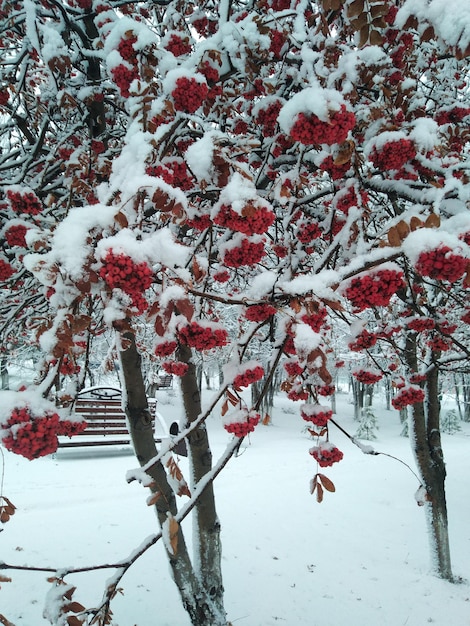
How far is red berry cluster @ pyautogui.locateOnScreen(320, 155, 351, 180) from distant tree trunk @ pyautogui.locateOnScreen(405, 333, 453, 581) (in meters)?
3.11

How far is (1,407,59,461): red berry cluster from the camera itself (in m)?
1.23

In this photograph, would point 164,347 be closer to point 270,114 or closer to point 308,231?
point 308,231

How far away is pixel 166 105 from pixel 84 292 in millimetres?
1149

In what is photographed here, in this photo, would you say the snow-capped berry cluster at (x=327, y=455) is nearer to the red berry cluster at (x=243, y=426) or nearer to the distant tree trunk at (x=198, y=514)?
the red berry cluster at (x=243, y=426)

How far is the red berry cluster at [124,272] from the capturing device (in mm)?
1057

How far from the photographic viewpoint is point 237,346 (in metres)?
1.96

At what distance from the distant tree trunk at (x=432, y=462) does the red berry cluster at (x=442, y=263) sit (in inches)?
146

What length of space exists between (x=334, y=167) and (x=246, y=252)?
0.84m

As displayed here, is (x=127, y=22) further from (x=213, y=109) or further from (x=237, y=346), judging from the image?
(x=237, y=346)

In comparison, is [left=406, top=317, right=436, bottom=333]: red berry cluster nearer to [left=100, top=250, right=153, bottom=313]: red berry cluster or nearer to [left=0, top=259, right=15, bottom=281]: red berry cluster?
[left=100, top=250, right=153, bottom=313]: red berry cluster

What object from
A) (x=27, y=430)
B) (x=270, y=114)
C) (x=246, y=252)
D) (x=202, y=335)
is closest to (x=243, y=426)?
(x=202, y=335)

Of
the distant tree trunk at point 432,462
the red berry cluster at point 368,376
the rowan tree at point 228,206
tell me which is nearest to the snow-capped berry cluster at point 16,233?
the rowan tree at point 228,206

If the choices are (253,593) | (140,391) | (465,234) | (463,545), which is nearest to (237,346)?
(465,234)

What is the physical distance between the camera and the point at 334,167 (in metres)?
2.17
